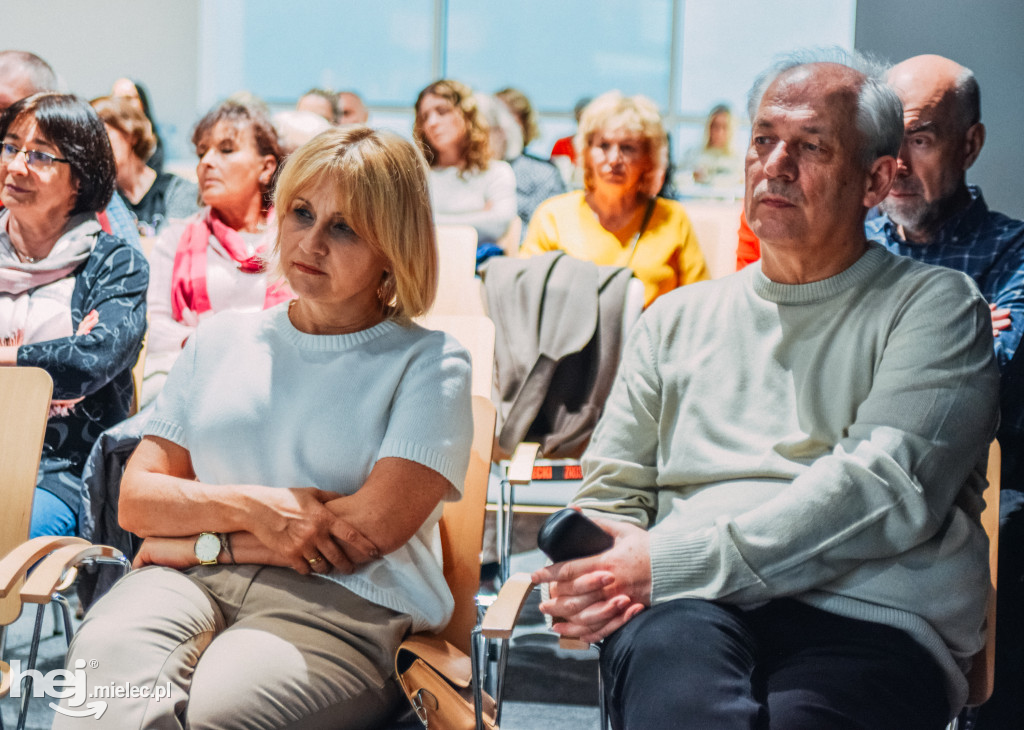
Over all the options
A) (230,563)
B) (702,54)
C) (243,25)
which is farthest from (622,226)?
(243,25)

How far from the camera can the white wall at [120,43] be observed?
8531 mm

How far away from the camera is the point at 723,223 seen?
150 inches

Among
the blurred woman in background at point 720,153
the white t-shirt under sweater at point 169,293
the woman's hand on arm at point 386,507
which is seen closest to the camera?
the woman's hand on arm at point 386,507

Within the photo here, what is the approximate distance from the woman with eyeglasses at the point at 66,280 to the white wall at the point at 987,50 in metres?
2.75

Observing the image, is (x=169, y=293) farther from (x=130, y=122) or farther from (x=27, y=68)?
(x=130, y=122)

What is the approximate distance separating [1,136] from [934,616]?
8.50 feet

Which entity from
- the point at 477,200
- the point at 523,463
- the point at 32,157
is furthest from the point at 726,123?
the point at 32,157

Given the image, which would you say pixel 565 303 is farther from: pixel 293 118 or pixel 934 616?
pixel 934 616

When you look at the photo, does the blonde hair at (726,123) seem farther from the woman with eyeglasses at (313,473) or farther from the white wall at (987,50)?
the woman with eyeglasses at (313,473)

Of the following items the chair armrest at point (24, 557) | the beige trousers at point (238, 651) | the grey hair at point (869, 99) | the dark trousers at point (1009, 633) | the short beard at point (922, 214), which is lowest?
the dark trousers at point (1009, 633)

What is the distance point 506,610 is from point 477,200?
2957mm

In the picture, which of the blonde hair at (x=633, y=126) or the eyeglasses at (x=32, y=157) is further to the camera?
the blonde hair at (x=633, y=126)

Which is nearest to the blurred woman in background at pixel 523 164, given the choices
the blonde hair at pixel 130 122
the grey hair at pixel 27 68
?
the blonde hair at pixel 130 122

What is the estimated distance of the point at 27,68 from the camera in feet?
11.7
